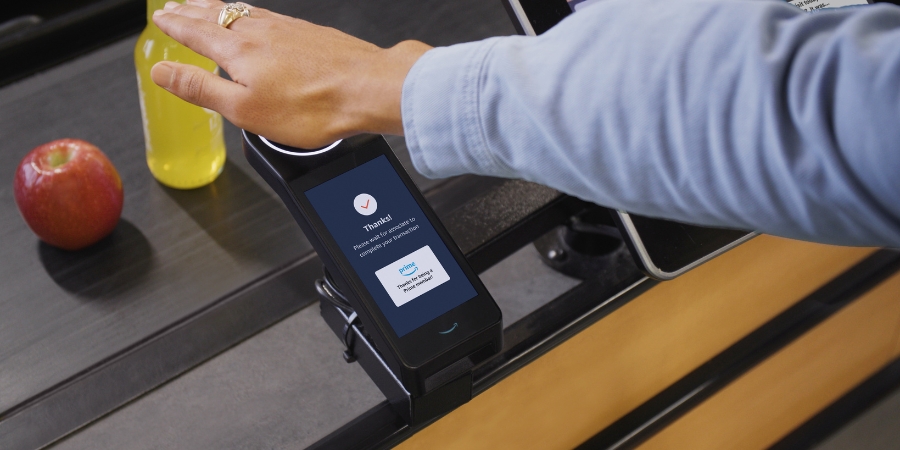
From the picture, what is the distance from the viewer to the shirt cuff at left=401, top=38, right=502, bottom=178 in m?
0.56

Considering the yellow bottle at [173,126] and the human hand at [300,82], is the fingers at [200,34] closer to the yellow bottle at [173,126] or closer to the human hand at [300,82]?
the human hand at [300,82]

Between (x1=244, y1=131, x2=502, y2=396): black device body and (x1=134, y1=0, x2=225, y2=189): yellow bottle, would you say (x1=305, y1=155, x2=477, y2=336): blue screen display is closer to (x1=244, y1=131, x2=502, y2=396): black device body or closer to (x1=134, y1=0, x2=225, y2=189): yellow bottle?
(x1=244, y1=131, x2=502, y2=396): black device body

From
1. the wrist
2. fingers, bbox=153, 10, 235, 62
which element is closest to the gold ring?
fingers, bbox=153, 10, 235, 62

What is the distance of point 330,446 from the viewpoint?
732 mm

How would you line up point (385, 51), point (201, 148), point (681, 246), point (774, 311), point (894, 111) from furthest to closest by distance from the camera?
point (774, 311), point (201, 148), point (681, 246), point (385, 51), point (894, 111)

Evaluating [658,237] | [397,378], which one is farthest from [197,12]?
[658,237]

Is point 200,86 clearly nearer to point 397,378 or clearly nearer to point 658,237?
point 397,378

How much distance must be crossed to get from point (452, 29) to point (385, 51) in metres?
0.55

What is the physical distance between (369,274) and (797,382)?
0.90 m

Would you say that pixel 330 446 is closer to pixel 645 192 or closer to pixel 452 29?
pixel 645 192

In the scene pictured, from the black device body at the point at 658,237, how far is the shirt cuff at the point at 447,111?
0.23 m

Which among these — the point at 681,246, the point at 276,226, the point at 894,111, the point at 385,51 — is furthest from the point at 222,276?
the point at 894,111

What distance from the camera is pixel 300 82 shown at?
2.10 feet

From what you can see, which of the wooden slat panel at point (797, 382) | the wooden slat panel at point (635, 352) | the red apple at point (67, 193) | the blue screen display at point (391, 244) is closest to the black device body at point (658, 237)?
the wooden slat panel at point (635, 352)
